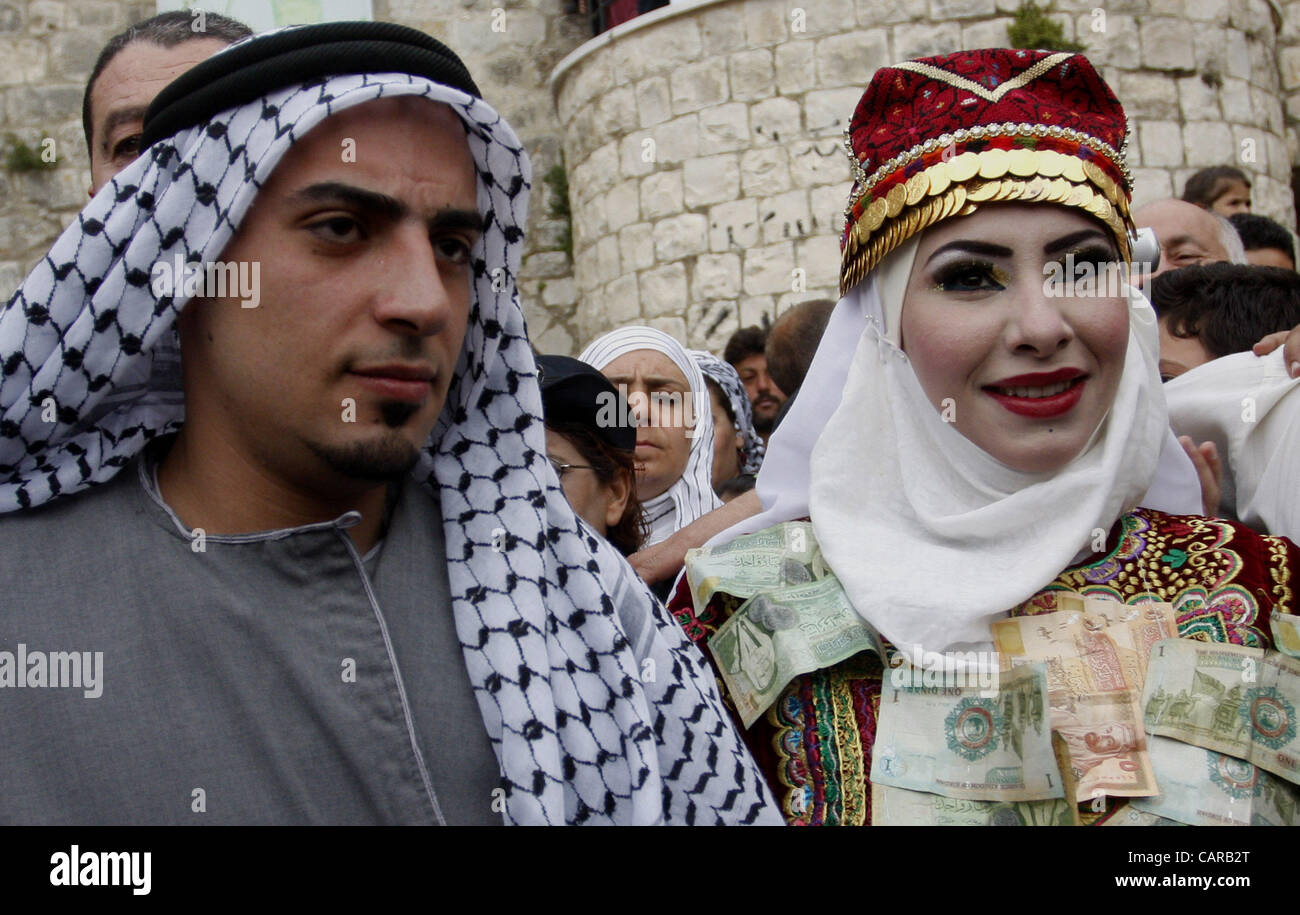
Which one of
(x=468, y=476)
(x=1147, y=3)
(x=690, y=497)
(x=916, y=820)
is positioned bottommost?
(x=916, y=820)

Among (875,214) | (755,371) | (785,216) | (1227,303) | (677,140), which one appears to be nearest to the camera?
(875,214)

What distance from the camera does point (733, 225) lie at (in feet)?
32.3

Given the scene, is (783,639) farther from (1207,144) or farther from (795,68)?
(1207,144)

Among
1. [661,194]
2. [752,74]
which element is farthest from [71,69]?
[752,74]

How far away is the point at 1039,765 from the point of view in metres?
2.09

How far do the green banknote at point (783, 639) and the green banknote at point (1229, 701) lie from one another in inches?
18.9

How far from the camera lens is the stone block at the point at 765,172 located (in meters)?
9.71

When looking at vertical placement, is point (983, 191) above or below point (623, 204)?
below

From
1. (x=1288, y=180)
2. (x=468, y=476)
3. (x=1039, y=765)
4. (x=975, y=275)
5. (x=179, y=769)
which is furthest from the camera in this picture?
(x=1288, y=180)

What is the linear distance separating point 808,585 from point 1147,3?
885 cm

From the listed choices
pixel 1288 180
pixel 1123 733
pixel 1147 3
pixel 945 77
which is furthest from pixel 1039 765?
pixel 1288 180

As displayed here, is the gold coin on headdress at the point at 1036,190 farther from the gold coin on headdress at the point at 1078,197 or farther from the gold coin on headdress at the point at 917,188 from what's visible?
the gold coin on headdress at the point at 917,188

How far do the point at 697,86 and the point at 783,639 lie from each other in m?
8.29
